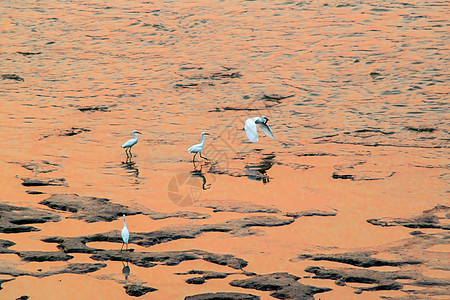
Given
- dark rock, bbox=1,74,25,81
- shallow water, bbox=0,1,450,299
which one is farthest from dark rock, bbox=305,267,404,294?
dark rock, bbox=1,74,25,81

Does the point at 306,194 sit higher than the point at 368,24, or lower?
lower

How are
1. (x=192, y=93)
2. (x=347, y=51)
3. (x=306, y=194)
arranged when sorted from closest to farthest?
(x=306, y=194) < (x=192, y=93) < (x=347, y=51)

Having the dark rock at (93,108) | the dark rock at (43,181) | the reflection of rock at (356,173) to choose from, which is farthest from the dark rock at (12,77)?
the reflection of rock at (356,173)

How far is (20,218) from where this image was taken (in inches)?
304

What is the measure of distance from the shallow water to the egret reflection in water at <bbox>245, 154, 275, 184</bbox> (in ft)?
0.10

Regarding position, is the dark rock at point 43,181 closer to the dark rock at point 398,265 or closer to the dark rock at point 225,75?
the dark rock at point 398,265

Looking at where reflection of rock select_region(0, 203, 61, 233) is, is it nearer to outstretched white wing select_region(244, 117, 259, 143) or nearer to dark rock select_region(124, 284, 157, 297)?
dark rock select_region(124, 284, 157, 297)

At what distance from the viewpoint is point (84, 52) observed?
16594 mm

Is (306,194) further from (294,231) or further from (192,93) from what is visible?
(192,93)

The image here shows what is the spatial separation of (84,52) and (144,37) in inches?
65.0

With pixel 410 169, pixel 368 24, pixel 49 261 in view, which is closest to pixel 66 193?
pixel 49 261

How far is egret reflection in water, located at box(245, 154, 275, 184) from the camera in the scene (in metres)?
9.62

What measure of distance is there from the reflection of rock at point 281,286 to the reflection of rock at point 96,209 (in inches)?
68.2

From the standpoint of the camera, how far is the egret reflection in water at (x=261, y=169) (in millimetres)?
9617
